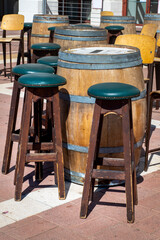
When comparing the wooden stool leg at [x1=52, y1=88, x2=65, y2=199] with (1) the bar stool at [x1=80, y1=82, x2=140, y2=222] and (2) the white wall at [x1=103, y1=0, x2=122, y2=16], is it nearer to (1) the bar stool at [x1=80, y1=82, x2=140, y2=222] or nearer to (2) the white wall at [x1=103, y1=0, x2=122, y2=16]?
(1) the bar stool at [x1=80, y1=82, x2=140, y2=222]

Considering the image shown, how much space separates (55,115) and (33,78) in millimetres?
411

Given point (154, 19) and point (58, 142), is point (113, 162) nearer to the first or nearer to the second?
point (58, 142)

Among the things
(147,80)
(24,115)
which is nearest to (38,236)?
(24,115)

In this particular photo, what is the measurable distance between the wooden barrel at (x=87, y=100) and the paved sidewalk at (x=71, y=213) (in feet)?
1.26

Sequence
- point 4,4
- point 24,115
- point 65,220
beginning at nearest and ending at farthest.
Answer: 1. point 65,220
2. point 24,115
3. point 4,4

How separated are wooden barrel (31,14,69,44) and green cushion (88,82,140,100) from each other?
490 centimetres

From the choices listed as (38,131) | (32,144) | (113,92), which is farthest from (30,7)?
(113,92)

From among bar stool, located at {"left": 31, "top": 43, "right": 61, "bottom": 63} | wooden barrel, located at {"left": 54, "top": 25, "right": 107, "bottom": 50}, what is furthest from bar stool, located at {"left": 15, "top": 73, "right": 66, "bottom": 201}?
wooden barrel, located at {"left": 54, "top": 25, "right": 107, "bottom": 50}

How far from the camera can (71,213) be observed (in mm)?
4066

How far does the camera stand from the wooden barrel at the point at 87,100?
14.0 ft

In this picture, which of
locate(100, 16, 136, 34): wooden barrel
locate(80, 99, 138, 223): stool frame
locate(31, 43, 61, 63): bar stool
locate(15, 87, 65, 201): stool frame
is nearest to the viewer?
locate(80, 99, 138, 223): stool frame

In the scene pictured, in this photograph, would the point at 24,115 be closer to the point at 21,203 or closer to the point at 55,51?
the point at 21,203

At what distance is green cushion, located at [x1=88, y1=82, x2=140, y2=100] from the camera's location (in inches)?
146

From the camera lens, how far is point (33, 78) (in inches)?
161
